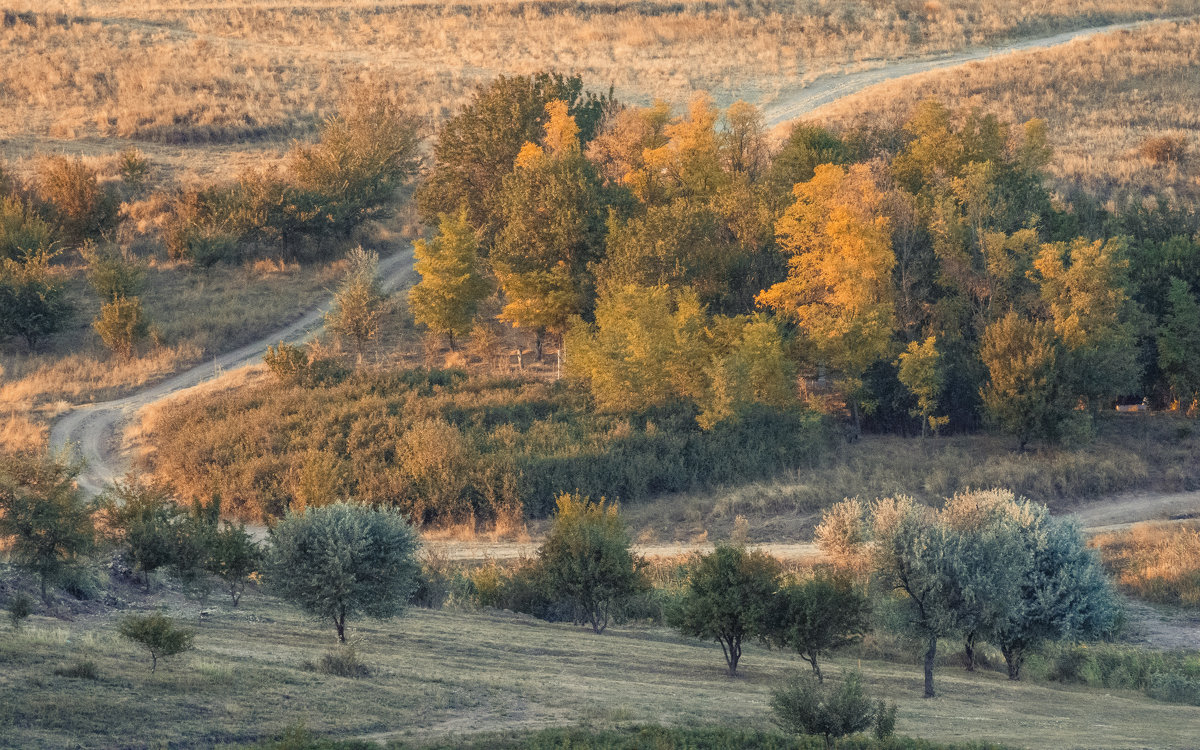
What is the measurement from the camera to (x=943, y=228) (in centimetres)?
4803

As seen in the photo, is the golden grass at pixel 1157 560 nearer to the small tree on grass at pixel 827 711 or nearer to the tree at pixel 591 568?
the tree at pixel 591 568

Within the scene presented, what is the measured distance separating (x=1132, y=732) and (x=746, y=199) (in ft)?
102

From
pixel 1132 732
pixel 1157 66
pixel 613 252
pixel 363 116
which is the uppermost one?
pixel 1157 66

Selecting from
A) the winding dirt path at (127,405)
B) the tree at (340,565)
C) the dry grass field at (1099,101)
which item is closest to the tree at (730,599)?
the tree at (340,565)

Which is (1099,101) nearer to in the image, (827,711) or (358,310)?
(358,310)

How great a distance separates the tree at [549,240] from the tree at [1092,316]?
16891 millimetres

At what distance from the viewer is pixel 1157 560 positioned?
35.6 meters

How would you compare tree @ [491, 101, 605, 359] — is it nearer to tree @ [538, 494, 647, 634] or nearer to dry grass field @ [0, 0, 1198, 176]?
tree @ [538, 494, 647, 634]

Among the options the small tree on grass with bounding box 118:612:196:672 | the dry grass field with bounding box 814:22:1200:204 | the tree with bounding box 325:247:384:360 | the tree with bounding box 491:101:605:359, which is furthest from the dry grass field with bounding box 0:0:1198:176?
the small tree on grass with bounding box 118:612:196:672

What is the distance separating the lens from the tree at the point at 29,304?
48.1m

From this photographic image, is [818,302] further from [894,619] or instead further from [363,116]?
[363,116]

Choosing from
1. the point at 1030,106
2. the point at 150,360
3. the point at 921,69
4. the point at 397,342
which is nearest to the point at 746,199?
the point at 397,342

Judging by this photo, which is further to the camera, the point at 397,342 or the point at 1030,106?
the point at 1030,106

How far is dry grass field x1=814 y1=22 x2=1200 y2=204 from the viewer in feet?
226
